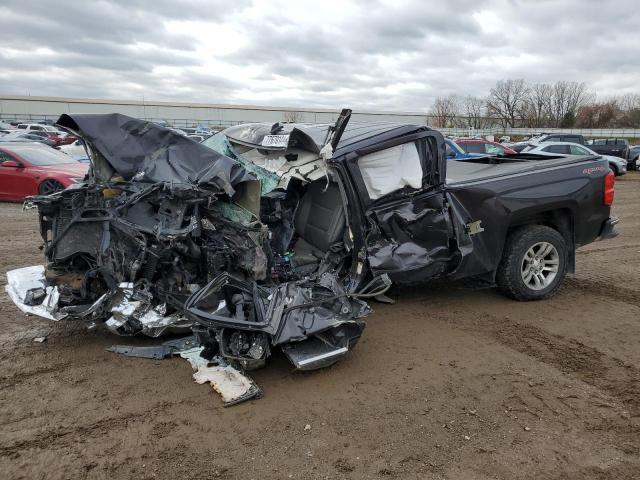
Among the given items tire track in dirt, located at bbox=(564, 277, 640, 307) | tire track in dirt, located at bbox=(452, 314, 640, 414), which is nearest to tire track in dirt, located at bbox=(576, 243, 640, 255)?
tire track in dirt, located at bbox=(564, 277, 640, 307)

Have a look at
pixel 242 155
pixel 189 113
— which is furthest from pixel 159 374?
pixel 189 113

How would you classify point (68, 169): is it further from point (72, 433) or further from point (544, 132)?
point (544, 132)

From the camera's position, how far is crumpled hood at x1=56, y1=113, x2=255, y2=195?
4059 mm

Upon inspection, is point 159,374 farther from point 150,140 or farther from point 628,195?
point 628,195

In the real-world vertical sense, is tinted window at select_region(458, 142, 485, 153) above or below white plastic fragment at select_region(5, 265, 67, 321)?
above

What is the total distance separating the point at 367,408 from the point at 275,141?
2.54 meters

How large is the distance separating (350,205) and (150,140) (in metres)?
1.88

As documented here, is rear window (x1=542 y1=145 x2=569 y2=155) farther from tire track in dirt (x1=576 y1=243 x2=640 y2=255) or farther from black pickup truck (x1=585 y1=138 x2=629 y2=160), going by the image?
tire track in dirt (x1=576 y1=243 x2=640 y2=255)

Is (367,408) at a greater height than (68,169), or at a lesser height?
lesser

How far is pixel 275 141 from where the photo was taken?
459cm

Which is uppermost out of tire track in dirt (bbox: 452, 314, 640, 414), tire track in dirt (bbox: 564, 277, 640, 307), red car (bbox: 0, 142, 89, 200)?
red car (bbox: 0, 142, 89, 200)

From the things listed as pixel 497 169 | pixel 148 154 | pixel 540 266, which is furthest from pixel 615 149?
pixel 148 154

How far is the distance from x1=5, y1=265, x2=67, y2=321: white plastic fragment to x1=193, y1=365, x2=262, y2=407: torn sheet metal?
1.20 metres

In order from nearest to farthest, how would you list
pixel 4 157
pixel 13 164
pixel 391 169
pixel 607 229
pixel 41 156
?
pixel 391 169 → pixel 607 229 → pixel 13 164 → pixel 4 157 → pixel 41 156
